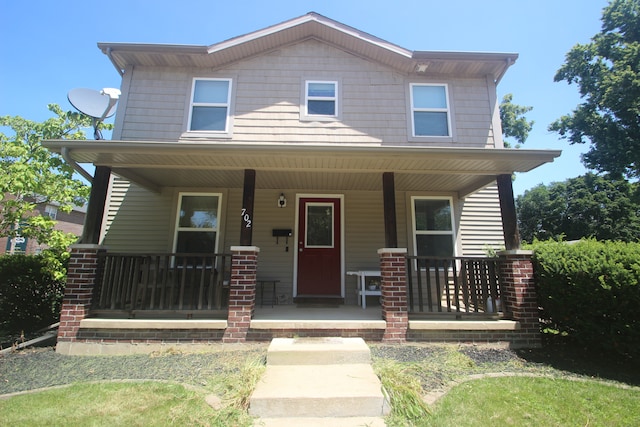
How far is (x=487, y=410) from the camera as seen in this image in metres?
2.61

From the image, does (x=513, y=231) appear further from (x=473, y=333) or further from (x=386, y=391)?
(x=386, y=391)

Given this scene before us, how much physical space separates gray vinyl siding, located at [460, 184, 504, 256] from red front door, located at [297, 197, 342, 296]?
274cm

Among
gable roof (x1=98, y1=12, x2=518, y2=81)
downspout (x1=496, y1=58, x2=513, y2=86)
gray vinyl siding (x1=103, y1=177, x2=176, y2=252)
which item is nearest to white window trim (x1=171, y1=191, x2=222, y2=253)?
gray vinyl siding (x1=103, y1=177, x2=176, y2=252)

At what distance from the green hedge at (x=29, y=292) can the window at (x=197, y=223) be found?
2.11 m

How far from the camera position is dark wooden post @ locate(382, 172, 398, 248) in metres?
4.50

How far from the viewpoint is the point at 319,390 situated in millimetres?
2734

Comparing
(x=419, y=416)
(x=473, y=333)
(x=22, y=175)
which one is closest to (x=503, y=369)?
(x=473, y=333)

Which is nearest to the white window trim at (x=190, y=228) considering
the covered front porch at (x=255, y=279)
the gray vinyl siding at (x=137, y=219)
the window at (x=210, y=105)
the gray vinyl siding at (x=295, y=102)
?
the gray vinyl siding at (x=137, y=219)

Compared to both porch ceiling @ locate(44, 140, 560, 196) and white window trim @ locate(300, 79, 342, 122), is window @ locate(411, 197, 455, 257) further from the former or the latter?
white window trim @ locate(300, 79, 342, 122)

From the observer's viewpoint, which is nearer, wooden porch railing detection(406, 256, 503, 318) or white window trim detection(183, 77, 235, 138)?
wooden porch railing detection(406, 256, 503, 318)

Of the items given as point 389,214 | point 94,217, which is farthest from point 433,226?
point 94,217

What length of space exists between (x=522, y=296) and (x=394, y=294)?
1821 mm

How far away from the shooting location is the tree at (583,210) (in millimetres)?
21281

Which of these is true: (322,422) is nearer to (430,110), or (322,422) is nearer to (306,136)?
(306,136)
